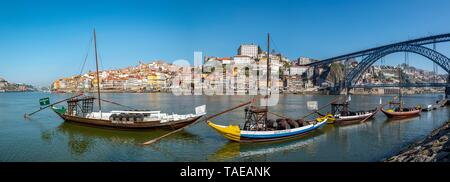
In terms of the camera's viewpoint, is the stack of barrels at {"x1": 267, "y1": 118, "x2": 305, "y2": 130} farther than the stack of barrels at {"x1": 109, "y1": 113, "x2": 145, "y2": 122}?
No

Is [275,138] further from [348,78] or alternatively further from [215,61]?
[215,61]

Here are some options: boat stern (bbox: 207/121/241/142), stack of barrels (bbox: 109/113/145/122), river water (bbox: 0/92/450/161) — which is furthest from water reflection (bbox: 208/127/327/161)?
stack of barrels (bbox: 109/113/145/122)

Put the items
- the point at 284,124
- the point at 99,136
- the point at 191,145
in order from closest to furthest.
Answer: the point at 191,145 → the point at 284,124 → the point at 99,136

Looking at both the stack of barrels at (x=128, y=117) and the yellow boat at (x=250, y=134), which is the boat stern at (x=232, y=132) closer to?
the yellow boat at (x=250, y=134)

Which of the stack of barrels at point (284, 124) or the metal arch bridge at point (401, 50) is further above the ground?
the metal arch bridge at point (401, 50)

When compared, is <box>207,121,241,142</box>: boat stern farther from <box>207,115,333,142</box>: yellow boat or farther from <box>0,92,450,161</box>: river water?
<box>0,92,450,161</box>: river water

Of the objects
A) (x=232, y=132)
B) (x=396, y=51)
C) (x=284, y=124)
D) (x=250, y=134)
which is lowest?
(x=250, y=134)

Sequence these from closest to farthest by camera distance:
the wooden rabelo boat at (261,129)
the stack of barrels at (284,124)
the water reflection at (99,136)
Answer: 1. the wooden rabelo boat at (261,129)
2. the water reflection at (99,136)
3. the stack of barrels at (284,124)

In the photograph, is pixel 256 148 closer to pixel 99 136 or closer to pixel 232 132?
pixel 232 132

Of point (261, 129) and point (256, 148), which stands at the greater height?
point (261, 129)

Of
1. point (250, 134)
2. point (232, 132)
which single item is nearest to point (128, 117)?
point (232, 132)

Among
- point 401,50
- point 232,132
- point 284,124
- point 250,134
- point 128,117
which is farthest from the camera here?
point 401,50

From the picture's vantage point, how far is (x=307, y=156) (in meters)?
15.0

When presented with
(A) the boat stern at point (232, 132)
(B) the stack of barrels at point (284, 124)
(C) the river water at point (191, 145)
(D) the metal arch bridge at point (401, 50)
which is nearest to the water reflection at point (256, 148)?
(C) the river water at point (191, 145)
